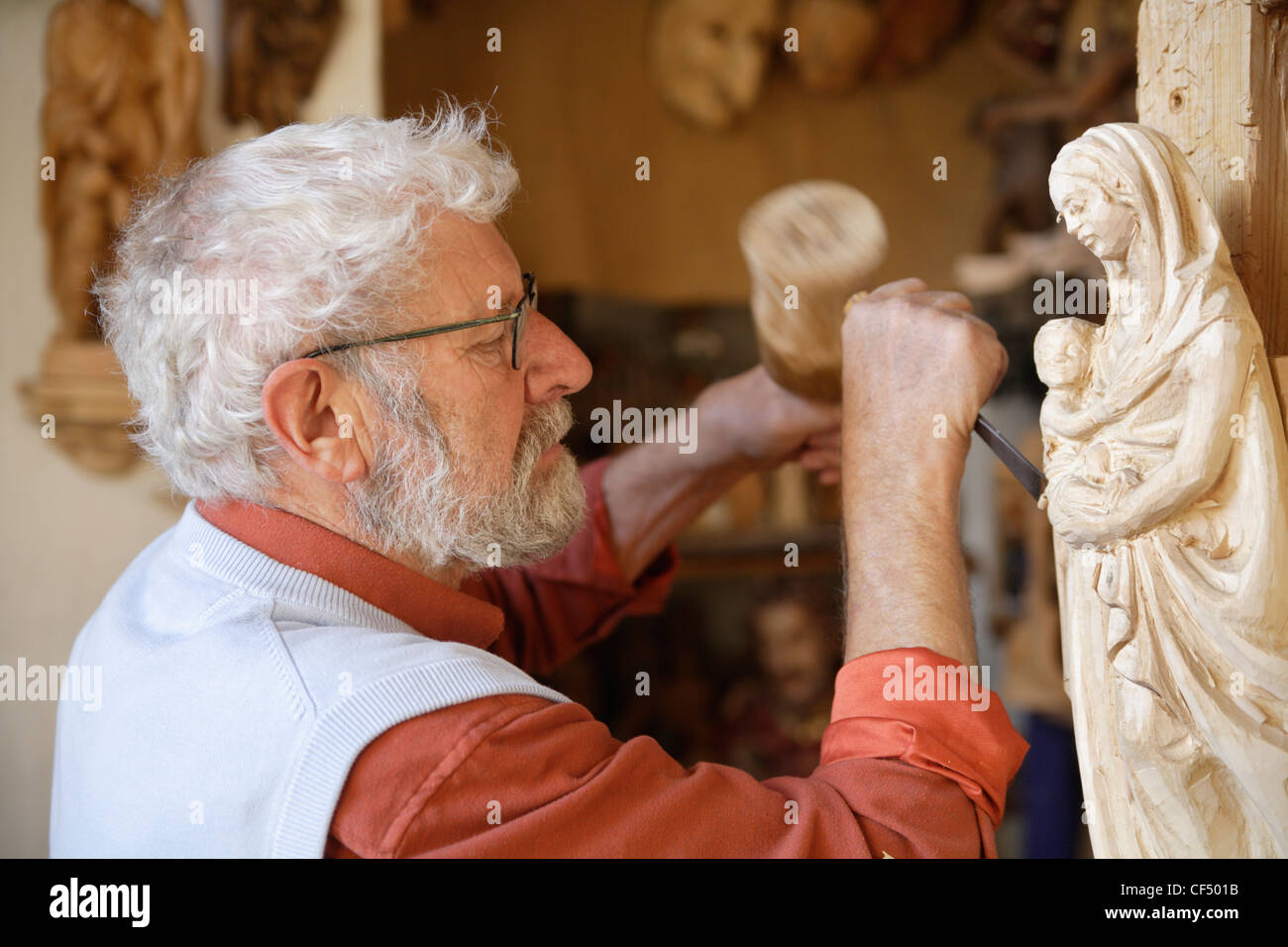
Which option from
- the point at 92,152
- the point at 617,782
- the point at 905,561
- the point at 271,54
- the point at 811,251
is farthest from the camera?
the point at 271,54

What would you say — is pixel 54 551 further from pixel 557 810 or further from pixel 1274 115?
pixel 1274 115

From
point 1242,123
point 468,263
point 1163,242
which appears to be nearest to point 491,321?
point 468,263

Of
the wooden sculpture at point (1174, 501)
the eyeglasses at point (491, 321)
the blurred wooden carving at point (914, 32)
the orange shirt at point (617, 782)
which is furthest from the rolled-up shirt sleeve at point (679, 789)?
the blurred wooden carving at point (914, 32)

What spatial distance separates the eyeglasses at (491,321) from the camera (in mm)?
1113

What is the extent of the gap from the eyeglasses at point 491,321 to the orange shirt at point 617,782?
179 millimetres

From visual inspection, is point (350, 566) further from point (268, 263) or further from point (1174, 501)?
point (1174, 501)

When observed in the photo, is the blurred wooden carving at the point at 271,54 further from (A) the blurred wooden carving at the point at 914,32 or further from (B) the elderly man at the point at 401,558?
(A) the blurred wooden carving at the point at 914,32

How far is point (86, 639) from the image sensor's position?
122 cm

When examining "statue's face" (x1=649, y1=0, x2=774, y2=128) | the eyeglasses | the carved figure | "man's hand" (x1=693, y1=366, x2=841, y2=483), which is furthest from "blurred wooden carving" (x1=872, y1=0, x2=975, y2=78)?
the eyeglasses

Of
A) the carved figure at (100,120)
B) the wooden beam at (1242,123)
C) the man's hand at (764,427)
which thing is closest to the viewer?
the wooden beam at (1242,123)

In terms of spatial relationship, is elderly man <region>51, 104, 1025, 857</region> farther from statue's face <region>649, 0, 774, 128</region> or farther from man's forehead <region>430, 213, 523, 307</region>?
statue's face <region>649, 0, 774, 128</region>

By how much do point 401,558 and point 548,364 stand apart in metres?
0.28

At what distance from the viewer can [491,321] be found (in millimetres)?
1164
